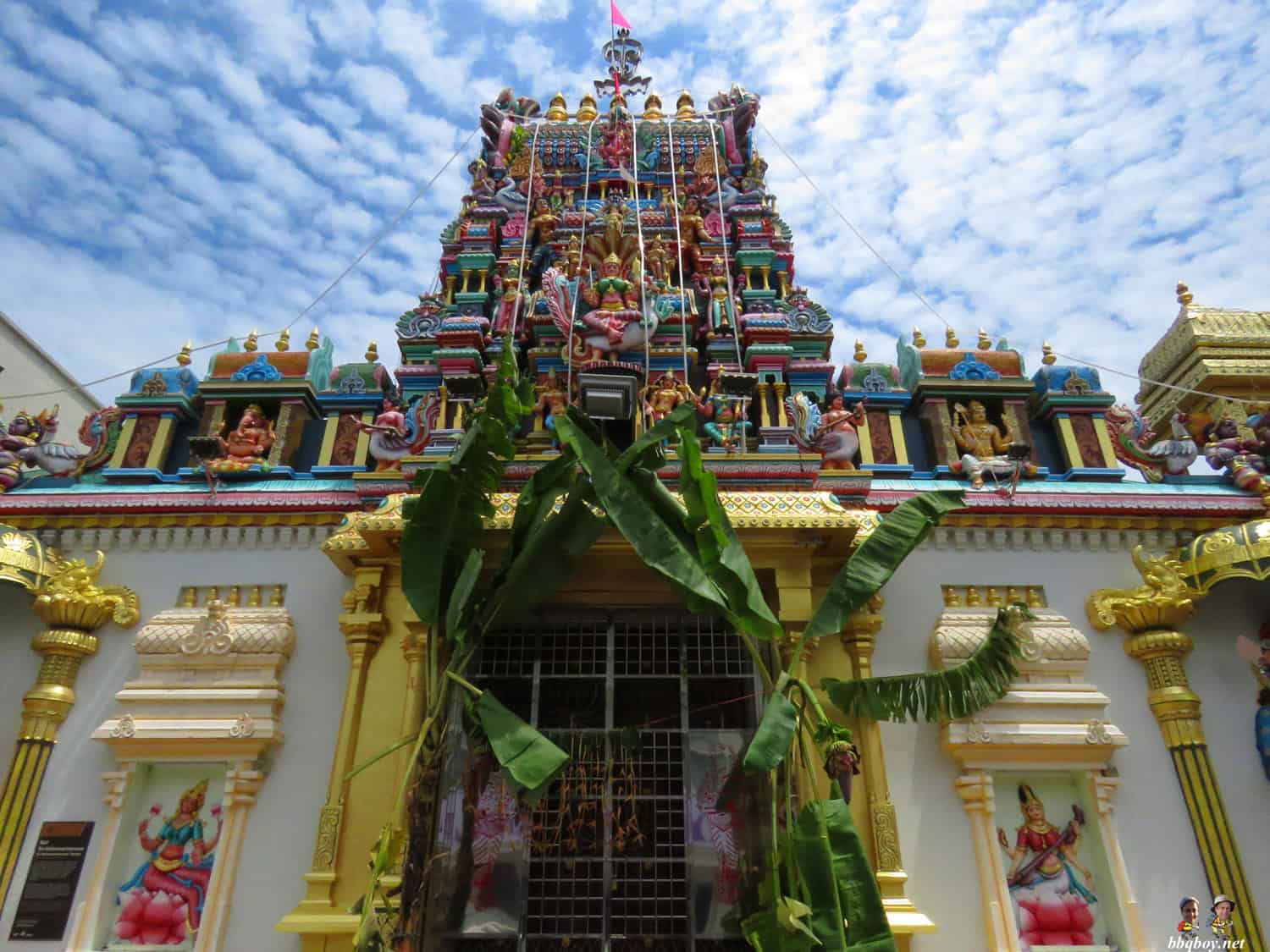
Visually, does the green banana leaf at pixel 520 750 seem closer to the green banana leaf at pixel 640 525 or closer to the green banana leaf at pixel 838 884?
the green banana leaf at pixel 640 525

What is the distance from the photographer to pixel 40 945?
7.31m

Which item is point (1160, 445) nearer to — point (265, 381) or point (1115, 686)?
point (1115, 686)

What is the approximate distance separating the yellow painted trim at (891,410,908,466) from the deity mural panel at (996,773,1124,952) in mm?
3659

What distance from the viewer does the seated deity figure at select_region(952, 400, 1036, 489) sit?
939 cm

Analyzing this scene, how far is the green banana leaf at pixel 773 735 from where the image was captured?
5.82m

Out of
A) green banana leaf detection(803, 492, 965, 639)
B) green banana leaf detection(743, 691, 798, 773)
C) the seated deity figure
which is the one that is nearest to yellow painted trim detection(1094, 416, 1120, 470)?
the seated deity figure

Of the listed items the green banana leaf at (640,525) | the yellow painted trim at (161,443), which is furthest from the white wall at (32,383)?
the green banana leaf at (640,525)

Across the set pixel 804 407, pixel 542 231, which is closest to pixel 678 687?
pixel 804 407

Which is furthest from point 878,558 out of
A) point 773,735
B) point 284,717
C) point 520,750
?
point 284,717

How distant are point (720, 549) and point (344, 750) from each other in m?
3.97

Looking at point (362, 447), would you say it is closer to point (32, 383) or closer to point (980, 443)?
point (980, 443)

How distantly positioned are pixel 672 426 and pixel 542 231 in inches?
259

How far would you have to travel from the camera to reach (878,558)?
724cm

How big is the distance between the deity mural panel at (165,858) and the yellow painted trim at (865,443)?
7.59 meters
